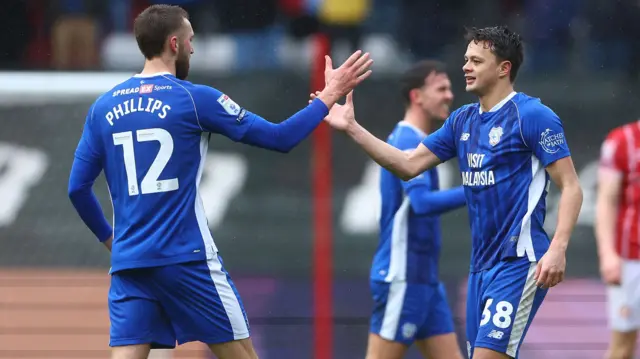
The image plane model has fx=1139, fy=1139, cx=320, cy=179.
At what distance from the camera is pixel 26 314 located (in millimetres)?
7711

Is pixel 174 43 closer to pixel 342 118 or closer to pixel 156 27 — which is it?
pixel 156 27

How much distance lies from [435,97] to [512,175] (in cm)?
148

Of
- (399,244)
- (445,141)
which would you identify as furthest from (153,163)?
(399,244)

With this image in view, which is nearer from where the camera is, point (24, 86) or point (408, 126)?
point (408, 126)

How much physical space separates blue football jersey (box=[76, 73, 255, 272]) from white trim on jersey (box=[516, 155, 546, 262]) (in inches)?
A: 46.0

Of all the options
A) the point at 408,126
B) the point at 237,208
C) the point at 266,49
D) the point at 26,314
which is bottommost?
the point at 26,314

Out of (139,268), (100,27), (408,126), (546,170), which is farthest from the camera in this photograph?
(100,27)

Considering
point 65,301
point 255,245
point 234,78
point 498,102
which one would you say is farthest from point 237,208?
point 498,102

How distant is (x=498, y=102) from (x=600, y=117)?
5.70m

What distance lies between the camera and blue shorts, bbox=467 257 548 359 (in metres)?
4.41

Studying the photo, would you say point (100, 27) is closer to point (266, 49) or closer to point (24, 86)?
point (24, 86)

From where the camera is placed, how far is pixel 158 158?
418 cm

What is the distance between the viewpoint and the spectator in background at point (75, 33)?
10.3 metres

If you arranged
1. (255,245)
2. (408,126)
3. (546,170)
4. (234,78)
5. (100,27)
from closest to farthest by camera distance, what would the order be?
1. (546,170)
2. (408,126)
3. (255,245)
4. (234,78)
5. (100,27)
